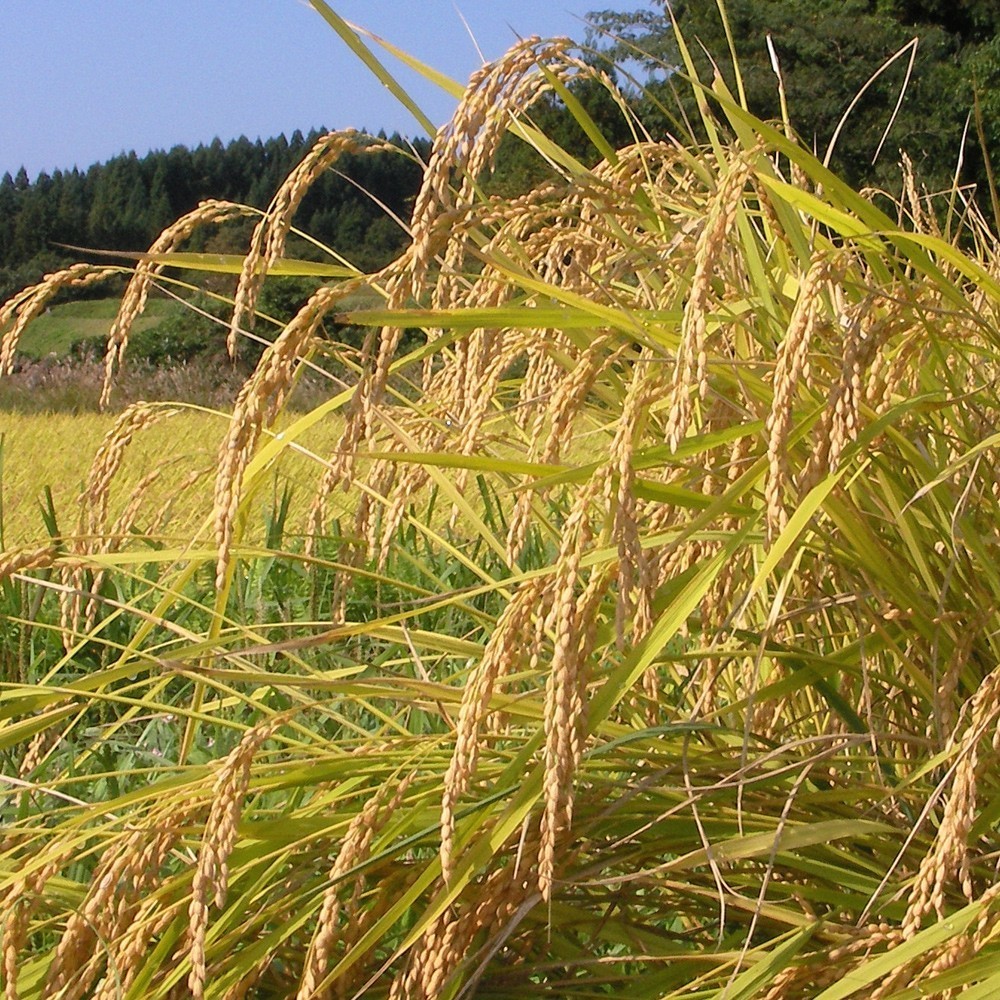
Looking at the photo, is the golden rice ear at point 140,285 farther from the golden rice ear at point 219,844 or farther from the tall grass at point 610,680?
the golden rice ear at point 219,844

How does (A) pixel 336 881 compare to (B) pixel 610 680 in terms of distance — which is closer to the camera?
(A) pixel 336 881

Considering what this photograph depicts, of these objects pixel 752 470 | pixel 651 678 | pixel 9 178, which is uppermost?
pixel 9 178

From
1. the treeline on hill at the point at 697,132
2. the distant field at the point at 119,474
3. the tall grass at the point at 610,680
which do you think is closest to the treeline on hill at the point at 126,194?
the treeline on hill at the point at 697,132

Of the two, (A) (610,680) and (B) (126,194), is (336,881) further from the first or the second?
(B) (126,194)

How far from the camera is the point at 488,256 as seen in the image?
4.12 ft

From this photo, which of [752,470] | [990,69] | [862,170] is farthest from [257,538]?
[990,69]

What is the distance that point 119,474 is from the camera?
4.41 m

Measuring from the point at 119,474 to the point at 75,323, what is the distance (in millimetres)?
26607

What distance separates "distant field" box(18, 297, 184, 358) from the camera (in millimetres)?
25641

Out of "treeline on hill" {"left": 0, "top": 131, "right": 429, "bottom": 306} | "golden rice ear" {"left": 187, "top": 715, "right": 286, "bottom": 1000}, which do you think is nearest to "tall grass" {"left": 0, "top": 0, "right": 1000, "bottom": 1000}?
"golden rice ear" {"left": 187, "top": 715, "right": 286, "bottom": 1000}

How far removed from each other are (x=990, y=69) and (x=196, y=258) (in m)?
18.9

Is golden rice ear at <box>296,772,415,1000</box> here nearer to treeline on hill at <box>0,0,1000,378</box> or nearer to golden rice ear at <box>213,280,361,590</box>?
golden rice ear at <box>213,280,361,590</box>

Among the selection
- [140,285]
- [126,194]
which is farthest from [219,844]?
[126,194]

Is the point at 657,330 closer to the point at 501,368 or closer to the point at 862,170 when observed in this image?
the point at 501,368
